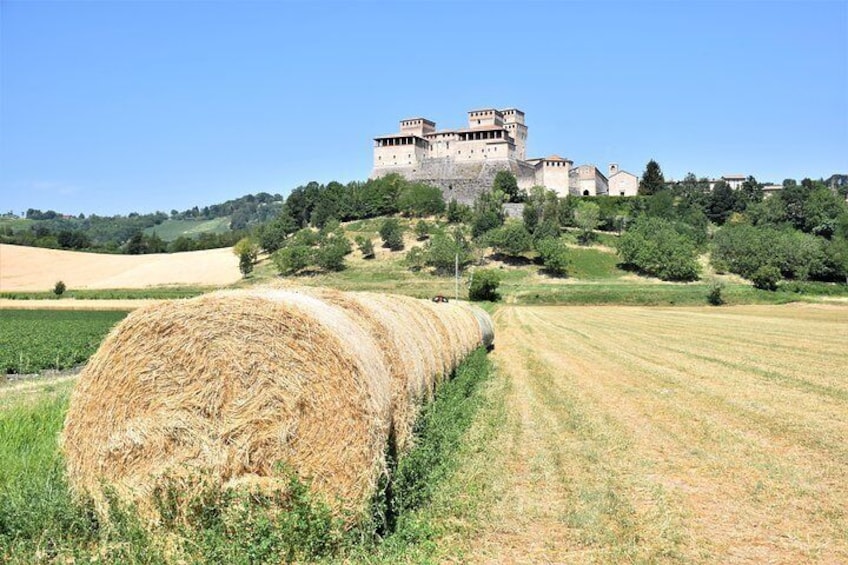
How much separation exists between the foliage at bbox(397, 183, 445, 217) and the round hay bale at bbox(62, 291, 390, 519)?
351 feet

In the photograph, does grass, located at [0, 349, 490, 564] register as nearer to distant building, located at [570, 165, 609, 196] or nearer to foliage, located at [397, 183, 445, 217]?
foliage, located at [397, 183, 445, 217]

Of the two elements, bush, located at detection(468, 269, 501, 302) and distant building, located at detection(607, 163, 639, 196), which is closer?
bush, located at detection(468, 269, 501, 302)

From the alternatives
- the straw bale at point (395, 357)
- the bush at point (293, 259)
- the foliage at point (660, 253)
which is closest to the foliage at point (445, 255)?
the bush at point (293, 259)

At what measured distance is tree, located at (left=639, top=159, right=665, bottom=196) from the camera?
129 metres

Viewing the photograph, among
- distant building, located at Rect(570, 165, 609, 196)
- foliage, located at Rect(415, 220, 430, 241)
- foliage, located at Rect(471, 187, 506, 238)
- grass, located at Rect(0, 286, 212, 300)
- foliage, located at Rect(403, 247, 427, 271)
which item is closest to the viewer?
grass, located at Rect(0, 286, 212, 300)

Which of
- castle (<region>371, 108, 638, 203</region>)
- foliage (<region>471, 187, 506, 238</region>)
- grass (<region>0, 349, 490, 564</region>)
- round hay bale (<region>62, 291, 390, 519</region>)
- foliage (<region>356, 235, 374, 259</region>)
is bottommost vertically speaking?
grass (<region>0, 349, 490, 564</region>)

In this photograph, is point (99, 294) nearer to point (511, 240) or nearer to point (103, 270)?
point (103, 270)

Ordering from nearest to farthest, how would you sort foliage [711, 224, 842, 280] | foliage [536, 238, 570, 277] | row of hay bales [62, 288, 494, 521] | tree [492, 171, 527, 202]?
row of hay bales [62, 288, 494, 521] < foliage [711, 224, 842, 280] < foliage [536, 238, 570, 277] < tree [492, 171, 527, 202]

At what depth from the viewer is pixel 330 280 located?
81438 millimetres

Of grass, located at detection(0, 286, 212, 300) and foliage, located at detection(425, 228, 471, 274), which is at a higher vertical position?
foliage, located at detection(425, 228, 471, 274)

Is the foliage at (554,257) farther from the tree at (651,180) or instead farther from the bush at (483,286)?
the tree at (651,180)

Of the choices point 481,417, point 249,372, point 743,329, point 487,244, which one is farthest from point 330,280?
point 249,372

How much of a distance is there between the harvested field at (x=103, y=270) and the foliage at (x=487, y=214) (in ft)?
114

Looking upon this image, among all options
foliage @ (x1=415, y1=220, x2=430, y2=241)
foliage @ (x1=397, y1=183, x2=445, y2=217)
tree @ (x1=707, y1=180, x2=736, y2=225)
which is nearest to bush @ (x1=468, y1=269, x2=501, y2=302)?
foliage @ (x1=415, y1=220, x2=430, y2=241)
